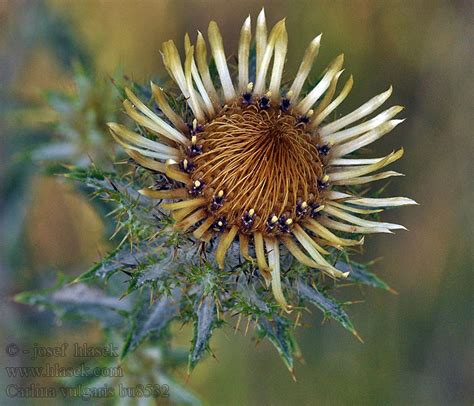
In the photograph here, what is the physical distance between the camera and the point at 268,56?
2.37 m

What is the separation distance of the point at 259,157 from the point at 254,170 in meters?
0.05

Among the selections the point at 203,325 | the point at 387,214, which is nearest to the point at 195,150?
the point at 203,325

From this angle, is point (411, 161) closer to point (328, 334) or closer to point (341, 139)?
point (328, 334)

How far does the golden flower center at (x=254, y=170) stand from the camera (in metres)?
2.15

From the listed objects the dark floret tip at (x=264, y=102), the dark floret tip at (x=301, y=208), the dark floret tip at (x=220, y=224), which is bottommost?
the dark floret tip at (x=220, y=224)

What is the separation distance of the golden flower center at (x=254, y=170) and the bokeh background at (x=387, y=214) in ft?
7.99

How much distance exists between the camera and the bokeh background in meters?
4.51

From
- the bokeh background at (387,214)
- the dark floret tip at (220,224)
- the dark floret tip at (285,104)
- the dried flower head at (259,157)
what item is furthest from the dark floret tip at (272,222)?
the bokeh background at (387,214)

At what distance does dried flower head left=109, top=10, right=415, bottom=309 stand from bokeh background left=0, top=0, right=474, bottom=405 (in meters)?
2.29

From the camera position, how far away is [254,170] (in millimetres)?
2152

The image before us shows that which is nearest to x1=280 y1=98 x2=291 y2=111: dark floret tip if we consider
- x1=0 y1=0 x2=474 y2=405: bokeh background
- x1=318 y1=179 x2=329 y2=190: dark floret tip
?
x1=318 y1=179 x2=329 y2=190: dark floret tip

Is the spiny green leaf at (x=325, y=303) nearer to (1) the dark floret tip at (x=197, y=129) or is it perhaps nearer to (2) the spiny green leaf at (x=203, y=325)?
(2) the spiny green leaf at (x=203, y=325)

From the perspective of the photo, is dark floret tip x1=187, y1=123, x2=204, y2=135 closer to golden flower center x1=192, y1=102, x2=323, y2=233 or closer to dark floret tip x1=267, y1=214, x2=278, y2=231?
golden flower center x1=192, y1=102, x2=323, y2=233

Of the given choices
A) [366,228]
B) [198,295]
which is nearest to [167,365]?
[198,295]
